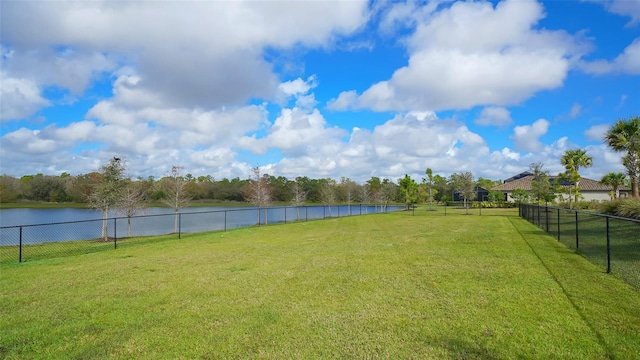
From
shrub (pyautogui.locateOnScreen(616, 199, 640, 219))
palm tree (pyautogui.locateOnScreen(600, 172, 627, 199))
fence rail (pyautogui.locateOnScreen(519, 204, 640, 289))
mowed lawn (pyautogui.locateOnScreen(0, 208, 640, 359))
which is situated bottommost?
mowed lawn (pyautogui.locateOnScreen(0, 208, 640, 359))

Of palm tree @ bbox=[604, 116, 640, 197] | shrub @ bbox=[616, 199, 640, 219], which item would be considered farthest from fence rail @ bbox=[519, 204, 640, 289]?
palm tree @ bbox=[604, 116, 640, 197]

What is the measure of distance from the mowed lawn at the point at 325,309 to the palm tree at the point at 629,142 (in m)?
21.2

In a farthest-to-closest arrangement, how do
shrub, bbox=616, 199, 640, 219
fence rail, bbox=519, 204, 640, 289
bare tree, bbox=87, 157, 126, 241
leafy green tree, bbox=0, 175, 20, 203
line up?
leafy green tree, bbox=0, 175, 20, 203, bare tree, bbox=87, 157, 126, 241, shrub, bbox=616, 199, 640, 219, fence rail, bbox=519, 204, 640, 289

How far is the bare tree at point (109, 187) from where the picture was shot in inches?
842

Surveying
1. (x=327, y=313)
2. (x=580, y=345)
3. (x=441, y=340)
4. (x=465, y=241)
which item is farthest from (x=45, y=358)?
(x=465, y=241)

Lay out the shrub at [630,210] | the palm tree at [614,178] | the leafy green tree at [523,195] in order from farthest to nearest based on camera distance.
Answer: the leafy green tree at [523,195]
the palm tree at [614,178]
the shrub at [630,210]

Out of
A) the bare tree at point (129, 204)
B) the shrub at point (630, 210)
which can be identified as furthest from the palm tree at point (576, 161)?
the bare tree at point (129, 204)

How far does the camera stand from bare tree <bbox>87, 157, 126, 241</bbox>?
70.2ft

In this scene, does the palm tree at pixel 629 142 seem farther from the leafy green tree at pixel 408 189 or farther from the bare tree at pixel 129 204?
the bare tree at pixel 129 204

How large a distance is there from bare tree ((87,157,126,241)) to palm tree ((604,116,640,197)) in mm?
33195

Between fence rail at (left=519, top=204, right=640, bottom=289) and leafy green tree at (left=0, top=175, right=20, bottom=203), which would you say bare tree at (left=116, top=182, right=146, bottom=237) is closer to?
fence rail at (left=519, top=204, right=640, bottom=289)

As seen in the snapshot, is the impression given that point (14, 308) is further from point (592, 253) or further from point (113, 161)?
point (113, 161)

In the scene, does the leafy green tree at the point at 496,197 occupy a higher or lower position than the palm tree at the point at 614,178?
lower

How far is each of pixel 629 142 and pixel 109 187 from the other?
3490 cm
